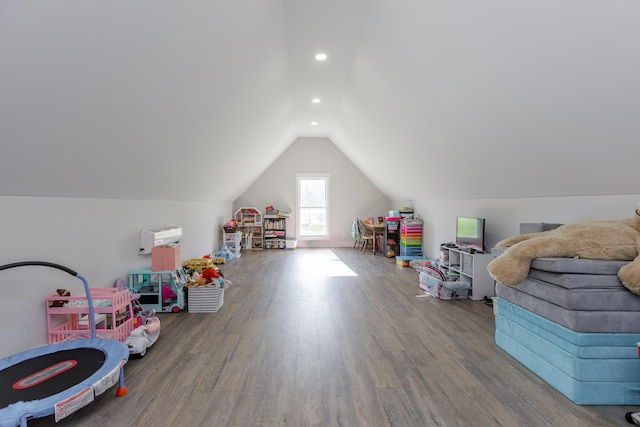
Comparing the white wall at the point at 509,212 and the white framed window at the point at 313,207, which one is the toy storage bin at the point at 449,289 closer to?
the white wall at the point at 509,212

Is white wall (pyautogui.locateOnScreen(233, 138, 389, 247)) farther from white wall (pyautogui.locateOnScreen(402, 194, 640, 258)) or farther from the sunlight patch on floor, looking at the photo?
white wall (pyautogui.locateOnScreen(402, 194, 640, 258))

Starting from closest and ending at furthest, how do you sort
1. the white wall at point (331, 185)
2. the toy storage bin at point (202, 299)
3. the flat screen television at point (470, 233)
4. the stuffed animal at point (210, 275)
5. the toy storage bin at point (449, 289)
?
1. the toy storage bin at point (202, 299)
2. the stuffed animal at point (210, 275)
3. the toy storage bin at point (449, 289)
4. the flat screen television at point (470, 233)
5. the white wall at point (331, 185)

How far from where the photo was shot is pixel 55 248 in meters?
2.63

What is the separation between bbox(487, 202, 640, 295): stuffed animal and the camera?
2045mm

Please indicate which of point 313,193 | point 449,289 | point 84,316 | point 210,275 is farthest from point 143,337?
point 313,193

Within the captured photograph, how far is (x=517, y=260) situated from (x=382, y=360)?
124 cm

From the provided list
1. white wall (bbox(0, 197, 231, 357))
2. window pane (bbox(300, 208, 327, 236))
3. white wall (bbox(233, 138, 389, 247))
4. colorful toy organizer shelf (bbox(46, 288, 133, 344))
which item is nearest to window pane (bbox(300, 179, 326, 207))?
window pane (bbox(300, 208, 327, 236))

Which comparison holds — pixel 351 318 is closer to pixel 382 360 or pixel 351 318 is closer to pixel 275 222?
pixel 382 360

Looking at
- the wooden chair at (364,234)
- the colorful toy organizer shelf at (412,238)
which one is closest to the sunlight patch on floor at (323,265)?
the wooden chair at (364,234)

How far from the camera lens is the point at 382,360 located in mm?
2539

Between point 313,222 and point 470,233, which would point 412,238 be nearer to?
point 470,233

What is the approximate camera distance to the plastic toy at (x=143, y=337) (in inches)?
100

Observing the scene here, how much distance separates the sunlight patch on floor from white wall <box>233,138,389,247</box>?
4.33 feet

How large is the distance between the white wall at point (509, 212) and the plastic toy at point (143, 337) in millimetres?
4053
